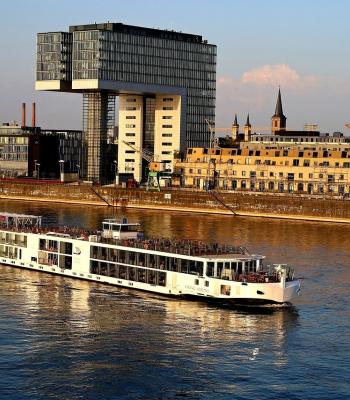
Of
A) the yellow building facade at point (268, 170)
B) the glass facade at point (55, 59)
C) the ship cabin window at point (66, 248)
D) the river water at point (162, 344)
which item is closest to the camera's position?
the river water at point (162, 344)

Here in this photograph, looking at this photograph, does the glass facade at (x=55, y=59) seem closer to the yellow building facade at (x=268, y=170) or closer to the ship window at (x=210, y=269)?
the yellow building facade at (x=268, y=170)

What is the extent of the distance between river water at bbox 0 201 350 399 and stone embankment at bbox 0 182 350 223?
64.0 m

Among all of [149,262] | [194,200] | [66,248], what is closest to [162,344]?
[149,262]

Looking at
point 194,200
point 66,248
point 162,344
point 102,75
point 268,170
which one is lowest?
point 162,344

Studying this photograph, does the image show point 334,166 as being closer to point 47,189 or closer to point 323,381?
point 47,189

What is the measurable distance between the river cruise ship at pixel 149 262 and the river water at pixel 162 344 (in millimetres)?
1165

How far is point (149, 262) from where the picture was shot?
64438mm

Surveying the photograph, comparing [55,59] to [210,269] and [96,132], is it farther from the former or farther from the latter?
[210,269]

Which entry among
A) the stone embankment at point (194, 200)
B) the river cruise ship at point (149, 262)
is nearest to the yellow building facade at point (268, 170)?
the stone embankment at point (194, 200)

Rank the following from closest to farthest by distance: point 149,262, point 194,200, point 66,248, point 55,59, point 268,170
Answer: point 149,262
point 66,248
point 194,200
point 268,170
point 55,59

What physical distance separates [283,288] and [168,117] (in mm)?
144001

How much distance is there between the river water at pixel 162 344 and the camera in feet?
138

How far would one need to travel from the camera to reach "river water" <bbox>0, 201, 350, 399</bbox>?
42188 mm

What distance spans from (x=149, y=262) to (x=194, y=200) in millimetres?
90851
